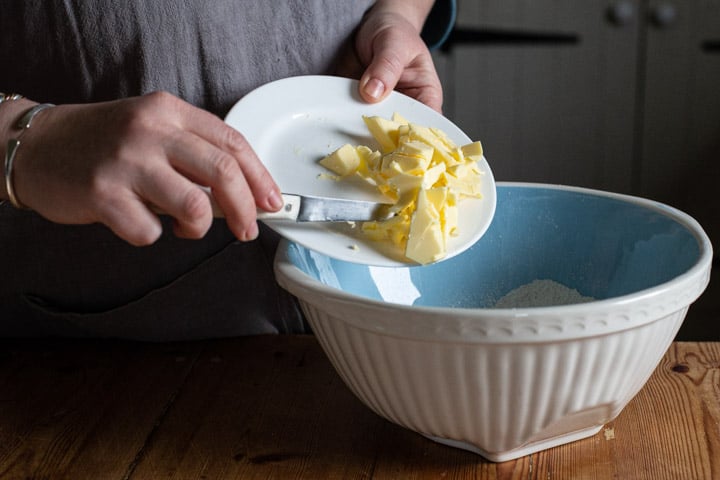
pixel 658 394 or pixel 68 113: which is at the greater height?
pixel 68 113

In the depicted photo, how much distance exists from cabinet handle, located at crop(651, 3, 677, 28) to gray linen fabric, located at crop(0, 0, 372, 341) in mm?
1294

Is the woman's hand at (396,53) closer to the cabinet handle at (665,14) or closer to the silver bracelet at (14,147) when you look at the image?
the silver bracelet at (14,147)

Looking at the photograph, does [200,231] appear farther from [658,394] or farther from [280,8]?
[658,394]

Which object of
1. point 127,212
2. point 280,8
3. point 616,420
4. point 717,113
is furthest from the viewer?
point 717,113

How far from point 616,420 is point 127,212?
0.48 metres

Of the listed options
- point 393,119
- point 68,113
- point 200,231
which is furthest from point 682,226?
point 68,113

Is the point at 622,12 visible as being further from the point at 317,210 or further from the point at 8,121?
the point at 8,121

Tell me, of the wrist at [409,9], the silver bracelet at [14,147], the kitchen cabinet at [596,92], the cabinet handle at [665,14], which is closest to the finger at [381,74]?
the wrist at [409,9]

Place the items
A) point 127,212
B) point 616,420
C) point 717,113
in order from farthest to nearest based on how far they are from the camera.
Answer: point 717,113 < point 616,420 < point 127,212

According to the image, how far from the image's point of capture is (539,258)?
98 cm

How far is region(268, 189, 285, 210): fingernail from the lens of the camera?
721 mm

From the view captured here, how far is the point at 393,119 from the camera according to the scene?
2.97 ft

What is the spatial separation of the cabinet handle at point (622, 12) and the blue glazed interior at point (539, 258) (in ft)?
4.26

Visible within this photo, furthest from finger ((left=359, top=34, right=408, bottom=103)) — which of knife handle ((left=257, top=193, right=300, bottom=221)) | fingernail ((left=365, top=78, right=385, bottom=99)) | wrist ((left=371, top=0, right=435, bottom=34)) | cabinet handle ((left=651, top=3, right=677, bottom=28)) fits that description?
cabinet handle ((left=651, top=3, right=677, bottom=28))
